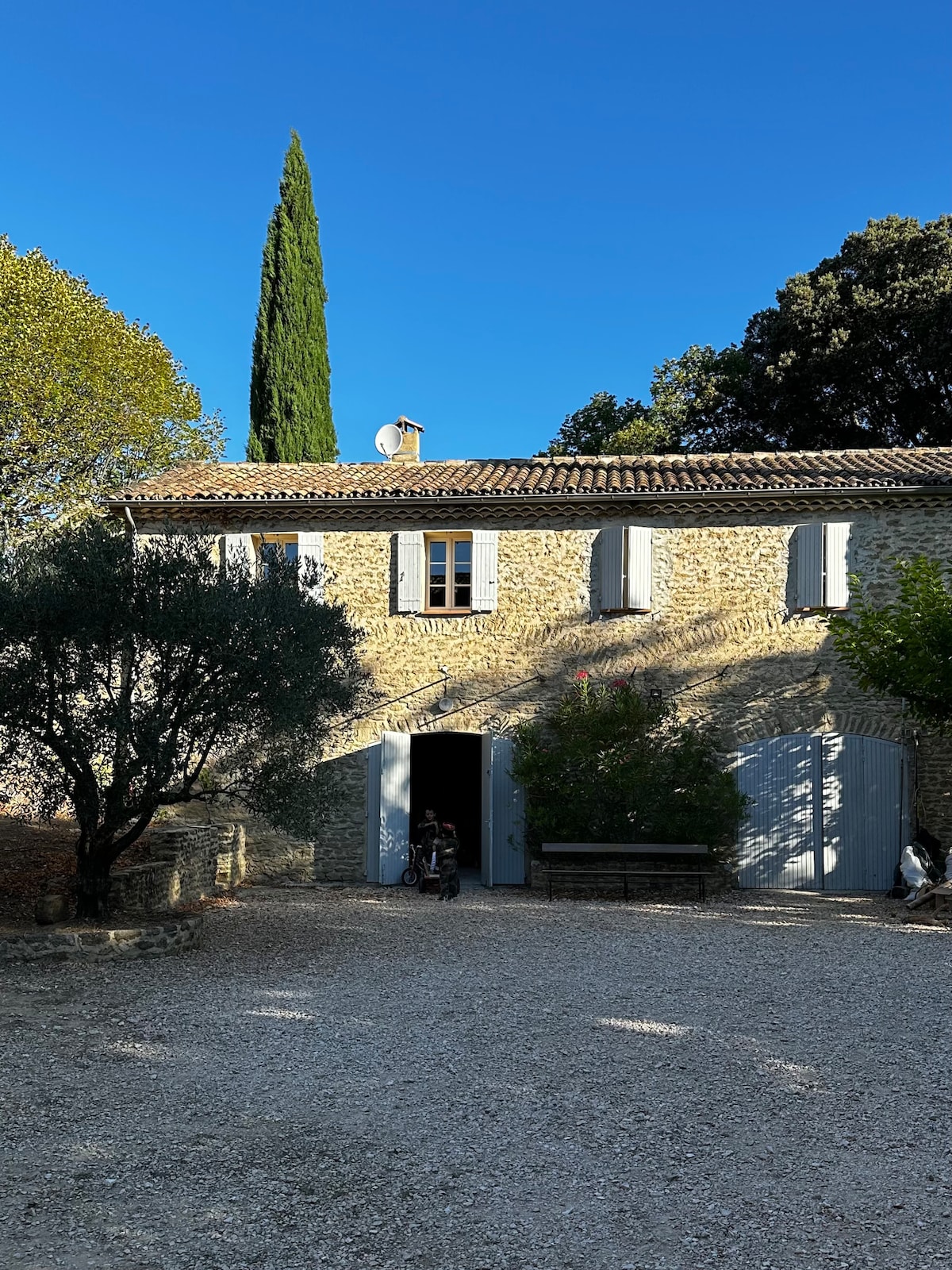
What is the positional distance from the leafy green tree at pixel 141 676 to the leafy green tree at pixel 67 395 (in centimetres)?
1084

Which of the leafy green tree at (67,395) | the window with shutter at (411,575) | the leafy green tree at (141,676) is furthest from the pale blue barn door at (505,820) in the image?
the leafy green tree at (67,395)

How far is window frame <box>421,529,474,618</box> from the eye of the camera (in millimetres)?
13875

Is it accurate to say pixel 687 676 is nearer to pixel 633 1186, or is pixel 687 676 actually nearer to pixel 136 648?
pixel 136 648

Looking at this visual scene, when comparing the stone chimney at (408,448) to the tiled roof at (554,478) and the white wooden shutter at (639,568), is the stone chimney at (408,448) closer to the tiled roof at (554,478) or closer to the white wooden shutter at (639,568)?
the tiled roof at (554,478)

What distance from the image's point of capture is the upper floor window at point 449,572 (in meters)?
14.0

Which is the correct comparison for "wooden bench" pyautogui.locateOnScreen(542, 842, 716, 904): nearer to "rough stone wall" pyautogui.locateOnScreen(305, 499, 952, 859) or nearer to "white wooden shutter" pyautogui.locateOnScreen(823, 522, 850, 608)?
"rough stone wall" pyautogui.locateOnScreen(305, 499, 952, 859)

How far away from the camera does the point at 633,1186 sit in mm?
4371

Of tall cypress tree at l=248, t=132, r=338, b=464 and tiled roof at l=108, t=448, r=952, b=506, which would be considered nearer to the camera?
tiled roof at l=108, t=448, r=952, b=506

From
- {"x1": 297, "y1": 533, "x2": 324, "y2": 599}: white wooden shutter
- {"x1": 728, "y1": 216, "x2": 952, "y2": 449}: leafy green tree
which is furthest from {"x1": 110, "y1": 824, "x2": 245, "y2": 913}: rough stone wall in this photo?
{"x1": 728, "y1": 216, "x2": 952, "y2": 449}: leafy green tree

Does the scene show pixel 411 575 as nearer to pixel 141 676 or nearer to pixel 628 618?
pixel 628 618

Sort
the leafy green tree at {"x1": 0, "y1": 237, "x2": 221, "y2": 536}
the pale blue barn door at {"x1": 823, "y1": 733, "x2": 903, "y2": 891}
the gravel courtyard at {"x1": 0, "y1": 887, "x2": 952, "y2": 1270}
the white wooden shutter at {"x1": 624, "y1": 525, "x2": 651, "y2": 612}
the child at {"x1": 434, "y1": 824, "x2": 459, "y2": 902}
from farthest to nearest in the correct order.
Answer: the leafy green tree at {"x1": 0, "y1": 237, "x2": 221, "y2": 536} → the white wooden shutter at {"x1": 624, "y1": 525, "x2": 651, "y2": 612} → the pale blue barn door at {"x1": 823, "y1": 733, "x2": 903, "y2": 891} → the child at {"x1": 434, "y1": 824, "x2": 459, "y2": 902} → the gravel courtyard at {"x1": 0, "y1": 887, "x2": 952, "y2": 1270}

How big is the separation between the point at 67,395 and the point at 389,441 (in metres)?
8.13

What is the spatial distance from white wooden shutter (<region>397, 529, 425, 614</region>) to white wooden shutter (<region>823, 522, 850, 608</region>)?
5436mm

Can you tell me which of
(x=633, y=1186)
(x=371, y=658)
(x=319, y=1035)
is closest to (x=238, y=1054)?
(x=319, y=1035)
